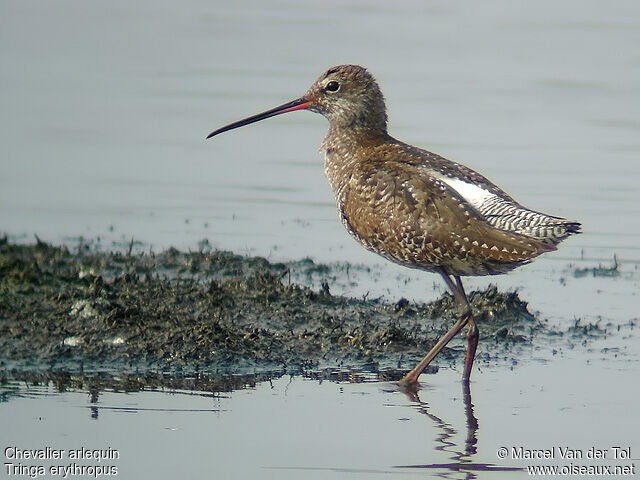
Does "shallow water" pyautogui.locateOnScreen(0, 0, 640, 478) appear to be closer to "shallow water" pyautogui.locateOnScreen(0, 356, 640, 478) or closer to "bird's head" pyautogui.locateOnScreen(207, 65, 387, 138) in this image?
"shallow water" pyautogui.locateOnScreen(0, 356, 640, 478)

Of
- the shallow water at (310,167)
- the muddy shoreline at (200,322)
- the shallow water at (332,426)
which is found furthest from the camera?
the muddy shoreline at (200,322)

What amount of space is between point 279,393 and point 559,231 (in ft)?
6.32

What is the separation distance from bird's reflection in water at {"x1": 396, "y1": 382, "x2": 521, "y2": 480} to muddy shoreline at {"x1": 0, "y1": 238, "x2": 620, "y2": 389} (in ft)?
2.07

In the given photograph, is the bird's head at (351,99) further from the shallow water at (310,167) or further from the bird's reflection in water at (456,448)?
the bird's reflection in water at (456,448)

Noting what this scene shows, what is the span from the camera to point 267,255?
36.2 feet

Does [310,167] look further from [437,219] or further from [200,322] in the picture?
[437,219]

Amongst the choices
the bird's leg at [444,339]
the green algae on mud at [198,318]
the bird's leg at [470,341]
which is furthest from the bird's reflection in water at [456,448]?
the green algae on mud at [198,318]

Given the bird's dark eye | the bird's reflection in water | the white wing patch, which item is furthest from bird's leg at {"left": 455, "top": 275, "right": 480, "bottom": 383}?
the bird's dark eye

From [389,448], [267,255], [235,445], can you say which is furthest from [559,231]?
[267,255]

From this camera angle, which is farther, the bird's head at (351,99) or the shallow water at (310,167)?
the bird's head at (351,99)

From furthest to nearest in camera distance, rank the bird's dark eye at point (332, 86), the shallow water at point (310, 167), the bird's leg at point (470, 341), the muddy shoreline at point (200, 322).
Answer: the bird's dark eye at point (332, 86)
the bird's leg at point (470, 341)
the muddy shoreline at point (200, 322)
the shallow water at point (310, 167)

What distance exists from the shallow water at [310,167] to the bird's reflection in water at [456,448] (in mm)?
32

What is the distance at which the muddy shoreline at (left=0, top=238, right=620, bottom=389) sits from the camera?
8.08 m

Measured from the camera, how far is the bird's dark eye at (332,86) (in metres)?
9.50
